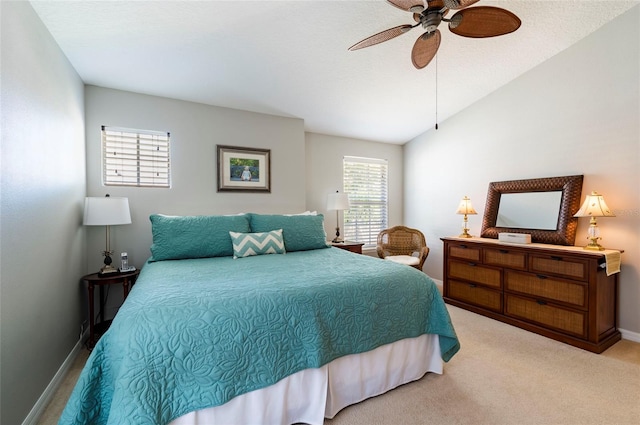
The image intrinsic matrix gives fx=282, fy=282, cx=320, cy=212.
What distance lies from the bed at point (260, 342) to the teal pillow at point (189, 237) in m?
0.16

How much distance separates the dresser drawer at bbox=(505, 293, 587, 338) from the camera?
2463mm

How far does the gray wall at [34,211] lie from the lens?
1402 mm

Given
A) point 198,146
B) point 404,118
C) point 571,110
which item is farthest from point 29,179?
point 571,110

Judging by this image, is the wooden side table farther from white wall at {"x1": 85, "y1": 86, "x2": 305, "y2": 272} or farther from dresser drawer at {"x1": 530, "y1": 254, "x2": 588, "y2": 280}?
dresser drawer at {"x1": 530, "y1": 254, "x2": 588, "y2": 280}

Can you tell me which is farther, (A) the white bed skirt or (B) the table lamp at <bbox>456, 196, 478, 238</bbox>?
(B) the table lamp at <bbox>456, 196, 478, 238</bbox>

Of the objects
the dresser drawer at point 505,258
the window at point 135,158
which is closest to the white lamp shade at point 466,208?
the dresser drawer at point 505,258

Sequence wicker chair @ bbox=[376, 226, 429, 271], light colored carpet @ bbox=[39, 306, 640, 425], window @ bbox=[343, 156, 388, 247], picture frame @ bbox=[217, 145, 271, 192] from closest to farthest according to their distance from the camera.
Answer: light colored carpet @ bbox=[39, 306, 640, 425], picture frame @ bbox=[217, 145, 271, 192], wicker chair @ bbox=[376, 226, 429, 271], window @ bbox=[343, 156, 388, 247]

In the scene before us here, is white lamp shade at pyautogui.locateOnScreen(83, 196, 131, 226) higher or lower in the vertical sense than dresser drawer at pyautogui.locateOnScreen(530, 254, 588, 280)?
higher

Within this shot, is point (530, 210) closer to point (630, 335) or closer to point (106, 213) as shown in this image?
point (630, 335)

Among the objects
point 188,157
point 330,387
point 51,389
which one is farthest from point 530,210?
point 51,389

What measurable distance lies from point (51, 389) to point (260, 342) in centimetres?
161

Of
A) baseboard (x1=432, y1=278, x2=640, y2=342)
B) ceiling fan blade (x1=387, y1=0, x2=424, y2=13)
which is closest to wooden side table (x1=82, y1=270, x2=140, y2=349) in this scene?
ceiling fan blade (x1=387, y1=0, x2=424, y2=13)

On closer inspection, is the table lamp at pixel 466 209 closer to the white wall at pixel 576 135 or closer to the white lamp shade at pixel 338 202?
the white wall at pixel 576 135

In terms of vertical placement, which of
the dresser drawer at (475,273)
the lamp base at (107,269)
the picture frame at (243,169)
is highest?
the picture frame at (243,169)
